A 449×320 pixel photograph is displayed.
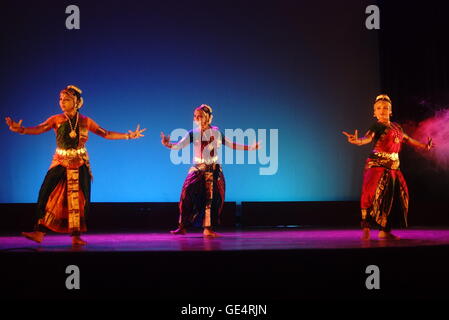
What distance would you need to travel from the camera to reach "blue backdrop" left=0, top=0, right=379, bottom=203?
665 cm

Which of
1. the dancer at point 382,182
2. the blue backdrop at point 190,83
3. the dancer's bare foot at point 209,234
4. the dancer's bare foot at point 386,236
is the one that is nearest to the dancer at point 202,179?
the dancer's bare foot at point 209,234

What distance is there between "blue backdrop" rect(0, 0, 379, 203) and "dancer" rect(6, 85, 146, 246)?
2259mm

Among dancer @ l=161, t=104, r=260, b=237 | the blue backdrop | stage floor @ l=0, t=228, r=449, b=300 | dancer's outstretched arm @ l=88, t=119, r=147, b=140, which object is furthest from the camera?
the blue backdrop

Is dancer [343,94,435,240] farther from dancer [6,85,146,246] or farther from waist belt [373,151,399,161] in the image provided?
dancer [6,85,146,246]

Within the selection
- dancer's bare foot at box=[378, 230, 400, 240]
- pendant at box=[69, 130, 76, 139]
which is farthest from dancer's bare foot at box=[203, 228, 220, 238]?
pendant at box=[69, 130, 76, 139]

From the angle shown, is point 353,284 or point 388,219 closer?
point 353,284

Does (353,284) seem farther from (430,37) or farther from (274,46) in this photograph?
(430,37)

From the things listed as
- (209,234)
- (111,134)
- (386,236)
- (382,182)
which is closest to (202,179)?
(209,234)

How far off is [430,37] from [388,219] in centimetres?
319

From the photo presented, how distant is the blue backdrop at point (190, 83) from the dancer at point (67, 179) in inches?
88.9

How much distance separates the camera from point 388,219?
488cm

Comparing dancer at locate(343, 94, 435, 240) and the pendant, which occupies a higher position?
the pendant
